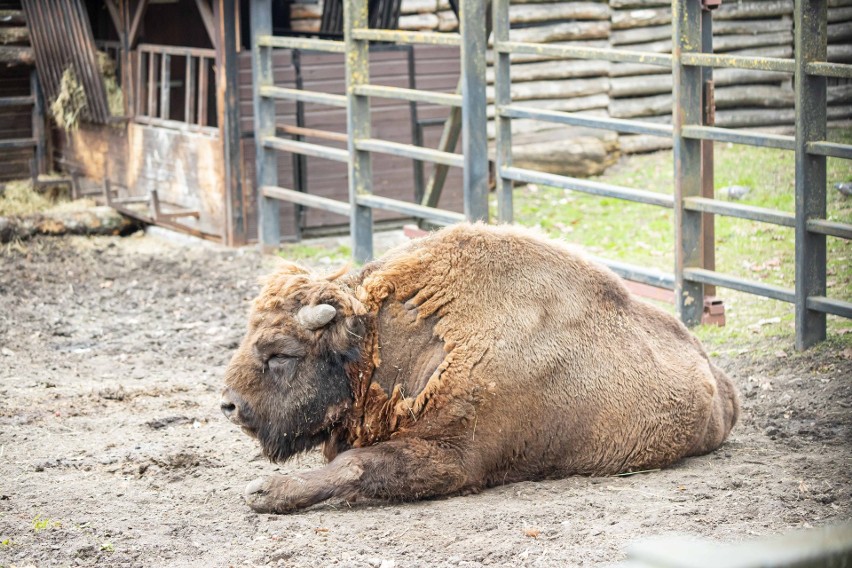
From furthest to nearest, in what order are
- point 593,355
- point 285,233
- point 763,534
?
point 285,233 < point 593,355 < point 763,534

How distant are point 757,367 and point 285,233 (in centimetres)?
602

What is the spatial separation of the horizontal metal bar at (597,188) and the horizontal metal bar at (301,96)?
7.08 ft

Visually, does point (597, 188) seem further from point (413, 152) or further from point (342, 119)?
point (342, 119)

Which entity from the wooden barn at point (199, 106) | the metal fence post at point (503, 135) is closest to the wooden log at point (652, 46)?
the wooden barn at point (199, 106)

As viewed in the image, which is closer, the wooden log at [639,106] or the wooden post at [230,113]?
the wooden post at [230,113]

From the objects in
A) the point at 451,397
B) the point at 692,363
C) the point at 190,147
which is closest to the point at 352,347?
the point at 451,397

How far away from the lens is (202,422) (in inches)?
249

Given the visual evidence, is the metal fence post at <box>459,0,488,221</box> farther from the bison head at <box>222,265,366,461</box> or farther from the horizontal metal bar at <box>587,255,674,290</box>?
the bison head at <box>222,265,366,461</box>

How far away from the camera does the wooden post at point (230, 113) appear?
1099 cm

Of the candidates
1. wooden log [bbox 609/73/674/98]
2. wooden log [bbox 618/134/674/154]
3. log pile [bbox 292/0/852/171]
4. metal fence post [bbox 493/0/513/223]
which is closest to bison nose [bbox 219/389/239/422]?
metal fence post [bbox 493/0/513/223]

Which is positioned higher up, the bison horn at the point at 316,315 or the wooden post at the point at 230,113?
the wooden post at the point at 230,113

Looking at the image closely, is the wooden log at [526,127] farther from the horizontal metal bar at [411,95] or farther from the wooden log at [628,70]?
the horizontal metal bar at [411,95]

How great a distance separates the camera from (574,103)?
1488 centimetres

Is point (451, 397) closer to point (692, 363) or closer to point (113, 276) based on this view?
point (692, 363)
